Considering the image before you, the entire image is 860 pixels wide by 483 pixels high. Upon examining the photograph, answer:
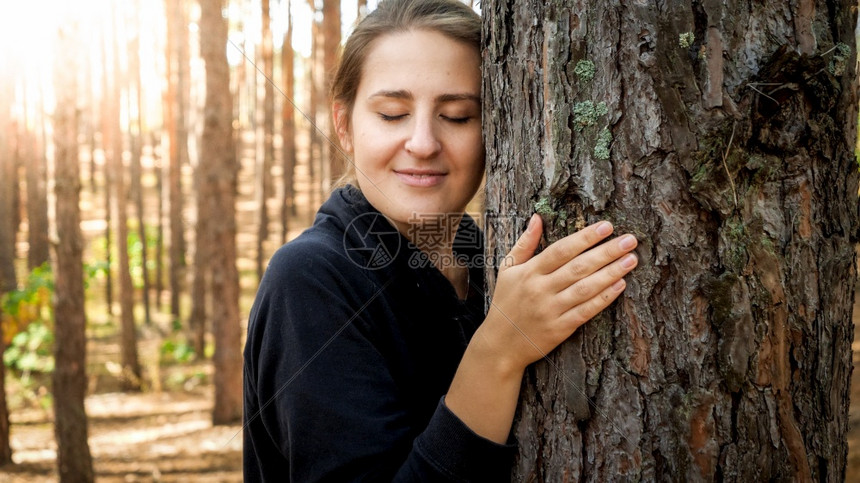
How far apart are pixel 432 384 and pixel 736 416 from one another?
0.71 meters

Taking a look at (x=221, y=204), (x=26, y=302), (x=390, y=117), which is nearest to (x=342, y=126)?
(x=390, y=117)

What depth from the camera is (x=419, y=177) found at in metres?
1.62

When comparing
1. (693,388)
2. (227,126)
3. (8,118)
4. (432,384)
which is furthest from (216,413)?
(8,118)

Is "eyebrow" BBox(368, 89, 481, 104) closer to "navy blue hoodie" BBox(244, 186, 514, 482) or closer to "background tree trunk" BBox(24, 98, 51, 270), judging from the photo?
"navy blue hoodie" BBox(244, 186, 514, 482)

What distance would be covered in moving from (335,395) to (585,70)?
2.85 ft

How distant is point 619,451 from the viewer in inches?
50.2

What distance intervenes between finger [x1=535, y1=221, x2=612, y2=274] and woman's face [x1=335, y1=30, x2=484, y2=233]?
44 centimetres

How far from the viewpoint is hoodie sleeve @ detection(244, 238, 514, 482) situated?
1311 mm

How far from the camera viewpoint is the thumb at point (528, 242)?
4.39ft

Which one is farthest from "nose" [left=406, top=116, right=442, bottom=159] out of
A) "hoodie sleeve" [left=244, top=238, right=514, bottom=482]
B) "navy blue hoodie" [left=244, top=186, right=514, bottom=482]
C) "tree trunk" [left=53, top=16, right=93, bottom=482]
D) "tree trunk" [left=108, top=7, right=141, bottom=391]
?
"tree trunk" [left=108, top=7, right=141, bottom=391]

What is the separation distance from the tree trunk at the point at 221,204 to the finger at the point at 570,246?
23.1 ft

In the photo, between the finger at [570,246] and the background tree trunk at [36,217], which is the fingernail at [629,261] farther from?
the background tree trunk at [36,217]

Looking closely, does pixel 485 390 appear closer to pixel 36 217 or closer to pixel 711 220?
pixel 711 220

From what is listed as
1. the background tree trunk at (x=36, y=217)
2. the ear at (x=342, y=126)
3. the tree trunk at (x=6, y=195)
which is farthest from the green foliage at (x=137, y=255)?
the ear at (x=342, y=126)
